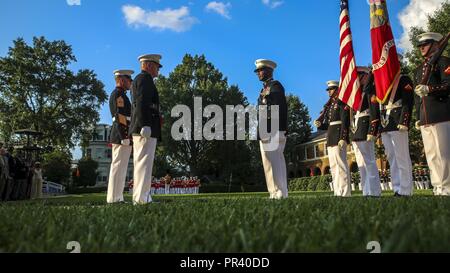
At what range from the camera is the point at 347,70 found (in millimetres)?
9156

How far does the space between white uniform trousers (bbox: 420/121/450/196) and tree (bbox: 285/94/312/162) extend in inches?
2044

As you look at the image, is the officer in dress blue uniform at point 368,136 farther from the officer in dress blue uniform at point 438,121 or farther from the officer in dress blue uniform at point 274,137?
the officer in dress blue uniform at point 274,137

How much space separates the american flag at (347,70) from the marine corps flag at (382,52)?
0.49 meters

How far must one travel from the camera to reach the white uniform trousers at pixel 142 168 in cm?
737

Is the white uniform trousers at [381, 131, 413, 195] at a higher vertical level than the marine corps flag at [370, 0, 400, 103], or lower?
lower

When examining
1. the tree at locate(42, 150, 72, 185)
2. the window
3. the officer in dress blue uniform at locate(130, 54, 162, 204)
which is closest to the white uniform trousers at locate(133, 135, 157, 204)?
the officer in dress blue uniform at locate(130, 54, 162, 204)

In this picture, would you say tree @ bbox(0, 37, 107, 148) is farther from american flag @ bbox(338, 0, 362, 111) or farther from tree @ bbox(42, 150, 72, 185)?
american flag @ bbox(338, 0, 362, 111)

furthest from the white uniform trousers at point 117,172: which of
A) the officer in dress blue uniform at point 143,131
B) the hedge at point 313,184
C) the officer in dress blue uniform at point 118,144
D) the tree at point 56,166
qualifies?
the tree at point 56,166

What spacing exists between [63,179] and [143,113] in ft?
159

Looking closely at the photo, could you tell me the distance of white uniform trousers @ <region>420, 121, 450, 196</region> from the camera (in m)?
6.87

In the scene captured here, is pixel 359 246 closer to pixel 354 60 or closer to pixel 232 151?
pixel 354 60

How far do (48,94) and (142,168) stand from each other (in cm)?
3858

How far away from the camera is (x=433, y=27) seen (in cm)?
3162
